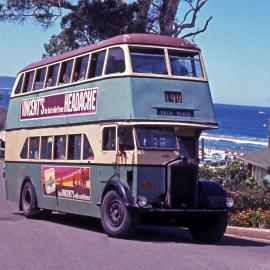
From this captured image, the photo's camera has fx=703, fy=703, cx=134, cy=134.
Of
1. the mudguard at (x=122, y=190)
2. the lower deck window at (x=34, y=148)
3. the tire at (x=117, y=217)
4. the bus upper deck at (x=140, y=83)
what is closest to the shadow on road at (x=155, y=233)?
the tire at (x=117, y=217)

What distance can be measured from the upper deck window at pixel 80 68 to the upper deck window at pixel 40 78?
1.98 m

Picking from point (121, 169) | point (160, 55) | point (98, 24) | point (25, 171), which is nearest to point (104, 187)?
point (121, 169)

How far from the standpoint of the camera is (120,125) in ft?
47.4

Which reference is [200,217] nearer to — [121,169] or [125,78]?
[121,169]

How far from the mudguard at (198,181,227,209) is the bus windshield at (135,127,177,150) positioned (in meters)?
1.11

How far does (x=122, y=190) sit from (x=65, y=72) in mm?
4510

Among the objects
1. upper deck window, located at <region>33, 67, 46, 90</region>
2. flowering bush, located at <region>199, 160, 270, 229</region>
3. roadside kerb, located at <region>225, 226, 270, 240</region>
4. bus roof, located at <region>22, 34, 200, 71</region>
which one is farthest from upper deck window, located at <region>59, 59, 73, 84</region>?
flowering bush, located at <region>199, 160, 270, 229</region>

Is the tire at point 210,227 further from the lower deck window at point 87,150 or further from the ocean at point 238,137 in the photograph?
the ocean at point 238,137

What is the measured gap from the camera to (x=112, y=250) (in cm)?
1231

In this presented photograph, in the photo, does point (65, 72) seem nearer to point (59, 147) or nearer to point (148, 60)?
point (59, 147)

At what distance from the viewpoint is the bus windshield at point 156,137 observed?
14266 millimetres

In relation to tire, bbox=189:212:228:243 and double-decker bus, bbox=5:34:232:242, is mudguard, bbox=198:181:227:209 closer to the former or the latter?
double-decker bus, bbox=5:34:232:242

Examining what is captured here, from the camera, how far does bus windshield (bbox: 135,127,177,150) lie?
1427 centimetres

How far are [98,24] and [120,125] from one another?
11.8 m
